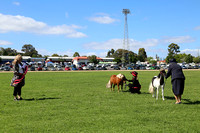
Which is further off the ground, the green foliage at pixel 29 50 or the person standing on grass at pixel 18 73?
the green foliage at pixel 29 50

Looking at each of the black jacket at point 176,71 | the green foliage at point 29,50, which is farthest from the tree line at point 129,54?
the black jacket at point 176,71

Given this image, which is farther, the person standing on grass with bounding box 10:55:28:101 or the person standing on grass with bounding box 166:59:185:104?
the person standing on grass with bounding box 10:55:28:101

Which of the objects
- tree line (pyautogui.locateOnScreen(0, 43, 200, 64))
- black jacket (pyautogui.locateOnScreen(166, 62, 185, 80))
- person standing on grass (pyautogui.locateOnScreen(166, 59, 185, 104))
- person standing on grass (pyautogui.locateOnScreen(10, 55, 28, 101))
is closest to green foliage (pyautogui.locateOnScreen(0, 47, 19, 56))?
tree line (pyautogui.locateOnScreen(0, 43, 200, 64))

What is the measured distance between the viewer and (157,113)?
24.0 feet

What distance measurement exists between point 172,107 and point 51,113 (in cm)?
506

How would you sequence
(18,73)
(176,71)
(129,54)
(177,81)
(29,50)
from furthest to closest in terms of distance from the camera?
(29,50) < (129,54) < (18,73) < (176,71) < (177,81)

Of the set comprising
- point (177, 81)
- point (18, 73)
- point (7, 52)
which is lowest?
point (177, 81)

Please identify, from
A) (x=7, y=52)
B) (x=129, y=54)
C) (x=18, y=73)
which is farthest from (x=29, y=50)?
(x=18, y=73)

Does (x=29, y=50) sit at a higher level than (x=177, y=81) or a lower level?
higher

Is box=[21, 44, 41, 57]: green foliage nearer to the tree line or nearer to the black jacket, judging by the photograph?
the tree line

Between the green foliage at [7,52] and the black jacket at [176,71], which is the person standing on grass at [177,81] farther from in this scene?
the green foliage at [7,52]

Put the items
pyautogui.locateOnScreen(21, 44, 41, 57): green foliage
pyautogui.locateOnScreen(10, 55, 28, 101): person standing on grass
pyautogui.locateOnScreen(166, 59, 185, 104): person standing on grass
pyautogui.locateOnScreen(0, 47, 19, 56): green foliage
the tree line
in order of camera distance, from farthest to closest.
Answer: pyautogui.locateOnScreen(21, 44, 41, 57): green foliage < pyautogui.locateOnScreen(0, 47, 19, 56): green foliage < the tree line < pyautogui.locateOnScreen(10, 55, 28, 101): person standing on grass < pyautogui.locateOnScreen(166, 59, 185, 104): person standing on grass

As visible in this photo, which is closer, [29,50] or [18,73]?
[18,73]

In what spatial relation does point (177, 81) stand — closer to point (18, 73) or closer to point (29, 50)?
point (18, 73)
